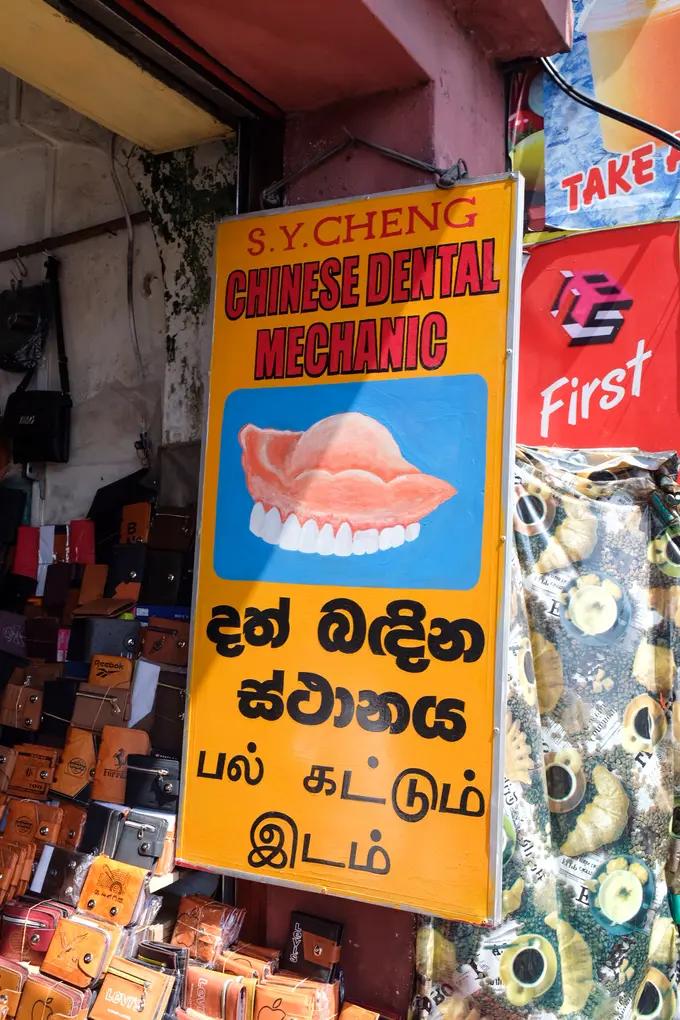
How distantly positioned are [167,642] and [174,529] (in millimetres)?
474

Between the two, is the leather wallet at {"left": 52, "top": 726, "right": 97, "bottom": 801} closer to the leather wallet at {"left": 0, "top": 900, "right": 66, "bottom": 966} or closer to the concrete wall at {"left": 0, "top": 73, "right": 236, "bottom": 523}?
the leather wallet at {"left": 0, "top": 900, "right": 66, "bottom": 966}

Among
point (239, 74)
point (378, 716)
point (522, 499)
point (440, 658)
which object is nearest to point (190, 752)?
point (378, 716)

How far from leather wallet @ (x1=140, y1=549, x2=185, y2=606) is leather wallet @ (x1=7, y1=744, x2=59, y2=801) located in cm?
71

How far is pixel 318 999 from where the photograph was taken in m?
2.95

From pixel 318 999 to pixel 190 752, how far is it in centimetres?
88

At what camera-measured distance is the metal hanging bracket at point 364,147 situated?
2.95 metres

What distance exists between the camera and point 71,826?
3426 mm

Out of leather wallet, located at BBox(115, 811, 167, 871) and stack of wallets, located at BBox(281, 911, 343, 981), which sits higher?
leather wallet, located at BBox(115, 811, 167, 871)

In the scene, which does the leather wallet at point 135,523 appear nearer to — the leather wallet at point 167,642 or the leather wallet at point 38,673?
the leather wallet at point 167,642

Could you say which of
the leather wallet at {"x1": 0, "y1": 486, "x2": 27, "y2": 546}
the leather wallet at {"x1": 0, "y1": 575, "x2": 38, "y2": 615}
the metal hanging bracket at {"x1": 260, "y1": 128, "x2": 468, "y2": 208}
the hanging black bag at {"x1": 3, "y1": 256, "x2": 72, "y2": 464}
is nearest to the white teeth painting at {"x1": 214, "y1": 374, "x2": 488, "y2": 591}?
the metal hanging bracket at {"x1": 260, "y1": 128, "x2": 468, "y2": 208}

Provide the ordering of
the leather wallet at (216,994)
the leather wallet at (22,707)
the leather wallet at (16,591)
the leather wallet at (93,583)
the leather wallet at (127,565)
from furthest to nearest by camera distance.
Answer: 1. the leather wallet at (16,591)
2. the leather wallet at (93,583)
3. the leather wallet at (127,565)
4. the leather wallet at (22,707)
5. the leather wallet at (216,994)

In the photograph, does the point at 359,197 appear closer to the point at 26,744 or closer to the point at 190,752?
the point at 190,752

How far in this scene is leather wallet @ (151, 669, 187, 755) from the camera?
341 cm

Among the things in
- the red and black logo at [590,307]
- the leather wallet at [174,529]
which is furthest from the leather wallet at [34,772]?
the red and black logo at [590,307]
